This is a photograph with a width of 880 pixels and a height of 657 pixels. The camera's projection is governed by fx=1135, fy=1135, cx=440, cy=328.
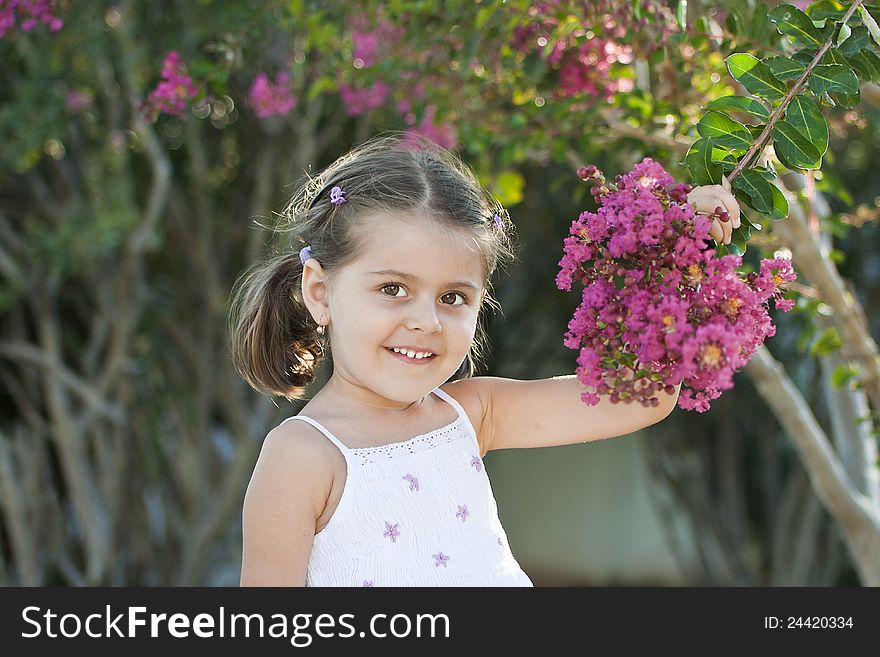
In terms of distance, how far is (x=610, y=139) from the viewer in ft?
8.35

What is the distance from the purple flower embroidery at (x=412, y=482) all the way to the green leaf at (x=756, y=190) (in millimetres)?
618

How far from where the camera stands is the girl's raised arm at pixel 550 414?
1.66m

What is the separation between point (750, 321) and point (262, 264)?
99cm

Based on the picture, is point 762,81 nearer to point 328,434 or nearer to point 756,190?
point 756,190

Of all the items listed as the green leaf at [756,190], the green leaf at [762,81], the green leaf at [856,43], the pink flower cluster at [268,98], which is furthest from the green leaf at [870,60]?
the pink flower cluster at [268,98]

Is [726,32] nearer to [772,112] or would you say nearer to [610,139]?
[610,139]

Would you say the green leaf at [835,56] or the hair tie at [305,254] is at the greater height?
the hair tie at [305,254]

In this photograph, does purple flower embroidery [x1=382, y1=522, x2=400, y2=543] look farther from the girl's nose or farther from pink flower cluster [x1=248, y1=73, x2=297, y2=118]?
pink flower cluster [x1=248, y1=73, x2=297, y2=118]

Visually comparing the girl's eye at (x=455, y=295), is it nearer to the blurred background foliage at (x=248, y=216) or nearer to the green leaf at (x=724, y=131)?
the green leaf at (x=724, y=131)

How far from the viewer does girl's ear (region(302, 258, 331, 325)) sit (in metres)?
1.70

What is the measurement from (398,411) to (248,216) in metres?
3.44

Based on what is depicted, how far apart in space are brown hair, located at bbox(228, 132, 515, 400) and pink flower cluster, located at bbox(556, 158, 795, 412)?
360mm

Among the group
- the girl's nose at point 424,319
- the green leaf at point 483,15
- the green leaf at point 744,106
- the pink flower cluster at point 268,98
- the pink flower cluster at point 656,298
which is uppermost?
the pink flower cluster at point 268,98

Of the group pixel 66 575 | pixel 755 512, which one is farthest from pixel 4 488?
pixel 755 512
